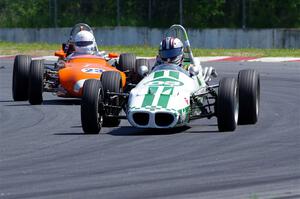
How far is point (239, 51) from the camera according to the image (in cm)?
3139

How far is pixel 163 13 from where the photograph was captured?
3809 cm

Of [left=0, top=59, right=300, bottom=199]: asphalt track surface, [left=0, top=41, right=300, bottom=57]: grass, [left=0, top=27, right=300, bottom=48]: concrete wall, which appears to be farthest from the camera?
[left=0, top=27, right=300, bottom=48]: concrete wall

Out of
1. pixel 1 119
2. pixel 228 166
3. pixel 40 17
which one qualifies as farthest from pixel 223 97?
pixel 40 17

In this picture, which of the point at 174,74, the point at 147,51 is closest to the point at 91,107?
the point at 174,74

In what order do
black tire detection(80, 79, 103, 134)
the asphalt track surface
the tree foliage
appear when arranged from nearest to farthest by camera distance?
1. the asphalt track surface
2. black tire detection(80, 79, 103, 134)
3. the tree foliage

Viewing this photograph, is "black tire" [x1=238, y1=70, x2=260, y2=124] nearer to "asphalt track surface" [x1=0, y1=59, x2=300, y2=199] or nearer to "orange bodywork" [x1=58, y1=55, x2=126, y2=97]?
"asphalt track surface" [x1=0, y1=59, x2=300, y2=199]

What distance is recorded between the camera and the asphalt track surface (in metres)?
9.47

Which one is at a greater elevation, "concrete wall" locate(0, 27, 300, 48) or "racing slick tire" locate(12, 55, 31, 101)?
"racing slick tire" locate(12, 55, 31, 101)

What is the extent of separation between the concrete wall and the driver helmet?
19.2 meters

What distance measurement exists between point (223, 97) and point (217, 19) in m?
25.0

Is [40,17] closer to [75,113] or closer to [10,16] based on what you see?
[10,16]

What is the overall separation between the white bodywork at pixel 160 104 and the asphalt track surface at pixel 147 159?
0.63 feet

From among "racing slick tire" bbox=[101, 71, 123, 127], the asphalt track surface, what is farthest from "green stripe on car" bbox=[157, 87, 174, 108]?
"racing slick tire" bbox=[101, 71, 123, 127]

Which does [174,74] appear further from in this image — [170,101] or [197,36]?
[197,36]
